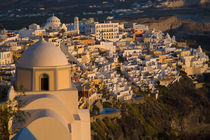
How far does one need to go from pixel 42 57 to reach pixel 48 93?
0.85 metres

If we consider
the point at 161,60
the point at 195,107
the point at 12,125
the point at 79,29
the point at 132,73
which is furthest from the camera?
the point at 79,29

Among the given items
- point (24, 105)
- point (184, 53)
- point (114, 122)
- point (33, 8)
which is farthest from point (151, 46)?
point (33, 8)

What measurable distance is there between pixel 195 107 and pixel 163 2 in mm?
93632

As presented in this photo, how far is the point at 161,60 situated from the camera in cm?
3394

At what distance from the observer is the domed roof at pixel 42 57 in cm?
1029

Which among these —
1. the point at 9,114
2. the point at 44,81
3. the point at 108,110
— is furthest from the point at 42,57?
the point at 108,110

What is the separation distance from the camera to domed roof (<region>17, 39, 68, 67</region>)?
10.3 meters

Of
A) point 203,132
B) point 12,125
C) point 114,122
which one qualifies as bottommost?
point 203,132

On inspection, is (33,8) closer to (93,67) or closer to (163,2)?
(163,2)

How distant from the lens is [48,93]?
10305mm

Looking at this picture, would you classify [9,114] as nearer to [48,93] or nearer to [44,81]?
[48,93]

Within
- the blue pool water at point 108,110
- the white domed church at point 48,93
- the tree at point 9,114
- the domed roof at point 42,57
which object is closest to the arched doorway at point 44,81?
the white domed church at point 48,93

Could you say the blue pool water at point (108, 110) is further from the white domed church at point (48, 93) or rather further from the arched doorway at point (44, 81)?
the arched doorway at point (44, 81)

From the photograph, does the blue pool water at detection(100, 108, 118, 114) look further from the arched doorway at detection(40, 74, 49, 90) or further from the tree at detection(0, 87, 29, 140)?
the tree at detection(0, 87, 29, 140)
